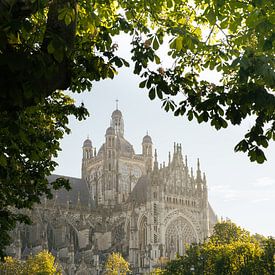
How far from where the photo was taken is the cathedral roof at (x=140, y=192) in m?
72.1

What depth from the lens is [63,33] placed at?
24.7ft

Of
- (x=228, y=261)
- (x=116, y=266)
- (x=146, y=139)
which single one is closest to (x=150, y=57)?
(x=228, y=261)

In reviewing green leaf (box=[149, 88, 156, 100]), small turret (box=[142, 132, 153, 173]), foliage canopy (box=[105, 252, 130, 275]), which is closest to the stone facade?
foliage canopy (box=[105, 252, 130, 275])

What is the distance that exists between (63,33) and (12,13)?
0.93 metres

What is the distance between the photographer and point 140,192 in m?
75.2

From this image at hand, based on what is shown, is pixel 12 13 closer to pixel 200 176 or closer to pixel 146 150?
pixel 200 176

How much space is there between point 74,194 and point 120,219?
432 inches

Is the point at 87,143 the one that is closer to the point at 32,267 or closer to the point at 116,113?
the point at 116,113

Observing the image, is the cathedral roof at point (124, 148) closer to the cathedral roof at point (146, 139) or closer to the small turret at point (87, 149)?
the cathedral roof at point (146, 139)

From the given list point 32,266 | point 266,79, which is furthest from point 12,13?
point 32,266

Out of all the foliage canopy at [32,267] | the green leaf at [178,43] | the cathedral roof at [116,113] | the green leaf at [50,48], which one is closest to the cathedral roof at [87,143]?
the cathedral roof at [116,113]

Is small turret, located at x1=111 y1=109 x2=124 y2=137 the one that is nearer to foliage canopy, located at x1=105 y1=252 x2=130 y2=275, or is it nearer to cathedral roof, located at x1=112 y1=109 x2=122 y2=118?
cathedral roof, located at x1=112 y1=109 x2=122 y2=118

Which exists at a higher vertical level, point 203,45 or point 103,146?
point 103,146

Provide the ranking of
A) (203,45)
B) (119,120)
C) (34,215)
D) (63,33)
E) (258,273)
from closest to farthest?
(63,33), (203,45), (258,273), (34,215), (119,120)
